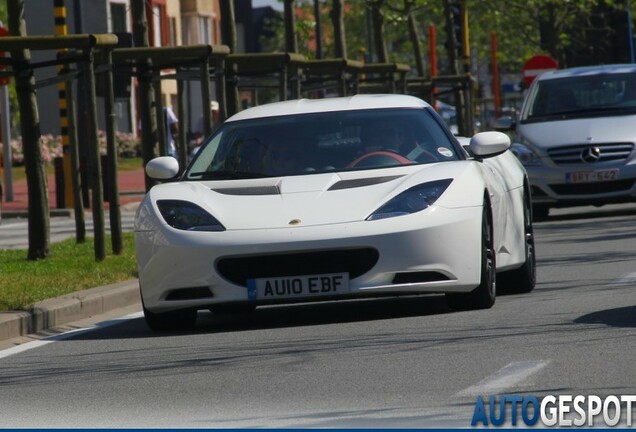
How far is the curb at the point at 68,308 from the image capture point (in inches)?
464

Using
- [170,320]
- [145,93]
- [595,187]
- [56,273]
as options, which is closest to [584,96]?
[595,187]

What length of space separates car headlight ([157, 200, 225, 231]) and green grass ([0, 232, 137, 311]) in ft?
5.21

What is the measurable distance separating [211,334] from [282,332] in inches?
19.2

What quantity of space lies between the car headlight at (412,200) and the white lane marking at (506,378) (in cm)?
234

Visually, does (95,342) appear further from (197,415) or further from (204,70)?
(204,70)

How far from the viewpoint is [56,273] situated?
1509cm

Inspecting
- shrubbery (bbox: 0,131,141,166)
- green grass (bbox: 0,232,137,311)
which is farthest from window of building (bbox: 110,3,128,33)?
green grass (bbox: 0,232,137,311)

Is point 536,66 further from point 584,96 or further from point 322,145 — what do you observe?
point 322,145

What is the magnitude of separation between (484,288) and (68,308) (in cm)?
307

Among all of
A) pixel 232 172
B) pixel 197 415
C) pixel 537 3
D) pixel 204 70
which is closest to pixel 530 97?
pixel 204 70

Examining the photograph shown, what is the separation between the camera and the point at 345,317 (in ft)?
37.5

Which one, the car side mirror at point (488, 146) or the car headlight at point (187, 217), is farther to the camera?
the car side mirror at point (488, 146)

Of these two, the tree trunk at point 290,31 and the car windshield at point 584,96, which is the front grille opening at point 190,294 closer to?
the car windshield at point 584,96

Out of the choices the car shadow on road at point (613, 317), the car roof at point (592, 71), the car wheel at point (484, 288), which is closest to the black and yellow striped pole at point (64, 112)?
the car roof at point (592, 71)
